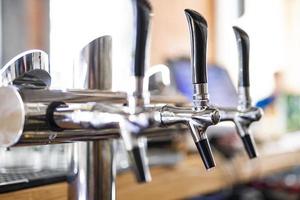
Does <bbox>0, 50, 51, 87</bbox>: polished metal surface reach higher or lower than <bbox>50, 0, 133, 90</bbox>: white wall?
lower

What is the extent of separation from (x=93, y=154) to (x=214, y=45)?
129cm

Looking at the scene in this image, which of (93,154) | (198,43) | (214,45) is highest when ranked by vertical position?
(214,45)

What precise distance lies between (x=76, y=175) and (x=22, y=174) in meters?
0.17

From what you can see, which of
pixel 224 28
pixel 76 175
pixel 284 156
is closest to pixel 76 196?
pixel 76 175

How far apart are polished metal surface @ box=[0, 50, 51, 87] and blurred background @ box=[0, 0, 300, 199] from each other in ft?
0.27

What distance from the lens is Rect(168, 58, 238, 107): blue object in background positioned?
4.38 feet

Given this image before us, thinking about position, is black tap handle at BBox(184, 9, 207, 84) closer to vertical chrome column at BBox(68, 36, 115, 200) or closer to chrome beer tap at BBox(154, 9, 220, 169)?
chrome beer tap at BBox(154, 9, 220, 169)

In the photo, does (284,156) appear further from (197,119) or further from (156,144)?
(197,119)

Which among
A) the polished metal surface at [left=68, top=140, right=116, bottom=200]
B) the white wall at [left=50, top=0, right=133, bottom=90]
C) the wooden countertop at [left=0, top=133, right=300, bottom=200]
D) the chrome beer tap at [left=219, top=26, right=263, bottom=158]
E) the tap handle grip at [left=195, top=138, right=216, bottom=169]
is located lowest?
the wooden countertop at [left=0, top=133, right=300, bottom=200]

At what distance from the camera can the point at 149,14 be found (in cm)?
38

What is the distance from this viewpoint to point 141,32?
38 cm

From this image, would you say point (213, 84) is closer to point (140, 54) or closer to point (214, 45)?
point (214, 45)

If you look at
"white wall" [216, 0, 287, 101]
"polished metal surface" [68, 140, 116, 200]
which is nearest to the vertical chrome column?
"polished metal surface" [68, 140, 116, 200]

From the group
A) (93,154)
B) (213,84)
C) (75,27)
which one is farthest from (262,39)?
(93,154)
